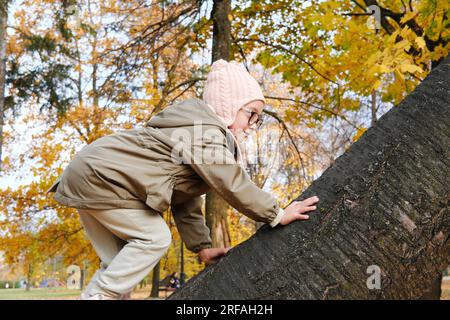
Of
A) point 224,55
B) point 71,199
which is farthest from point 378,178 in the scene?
point 224,55

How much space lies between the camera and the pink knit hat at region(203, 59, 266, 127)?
209 centimetres

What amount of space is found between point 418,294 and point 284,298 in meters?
0.45

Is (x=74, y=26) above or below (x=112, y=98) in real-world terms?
above

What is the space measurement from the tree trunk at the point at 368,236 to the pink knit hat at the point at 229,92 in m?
0.66

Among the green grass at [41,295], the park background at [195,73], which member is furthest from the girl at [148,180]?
the green grass at [41,295]

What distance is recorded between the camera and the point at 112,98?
248 inches

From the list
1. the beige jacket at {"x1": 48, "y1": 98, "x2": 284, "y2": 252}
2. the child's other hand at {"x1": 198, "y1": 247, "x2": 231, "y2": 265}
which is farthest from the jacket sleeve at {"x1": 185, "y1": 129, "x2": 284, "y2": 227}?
the child's other hand at {"x1": 198, "y1": 247, "x2": 231, "y2": 265}

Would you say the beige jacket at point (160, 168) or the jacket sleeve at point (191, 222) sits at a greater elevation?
the beige jacket at point (160, 168)

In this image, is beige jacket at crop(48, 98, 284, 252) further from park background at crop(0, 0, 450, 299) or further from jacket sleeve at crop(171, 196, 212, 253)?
park background at crop(0, 0, 450, 299)

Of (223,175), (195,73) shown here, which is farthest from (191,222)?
(195,73)

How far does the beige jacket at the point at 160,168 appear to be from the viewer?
6.00 ft

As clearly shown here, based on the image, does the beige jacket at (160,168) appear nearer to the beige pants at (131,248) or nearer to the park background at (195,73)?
the beige pants at (131,248)

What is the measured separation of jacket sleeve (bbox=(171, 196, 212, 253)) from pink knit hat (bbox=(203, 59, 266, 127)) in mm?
498
